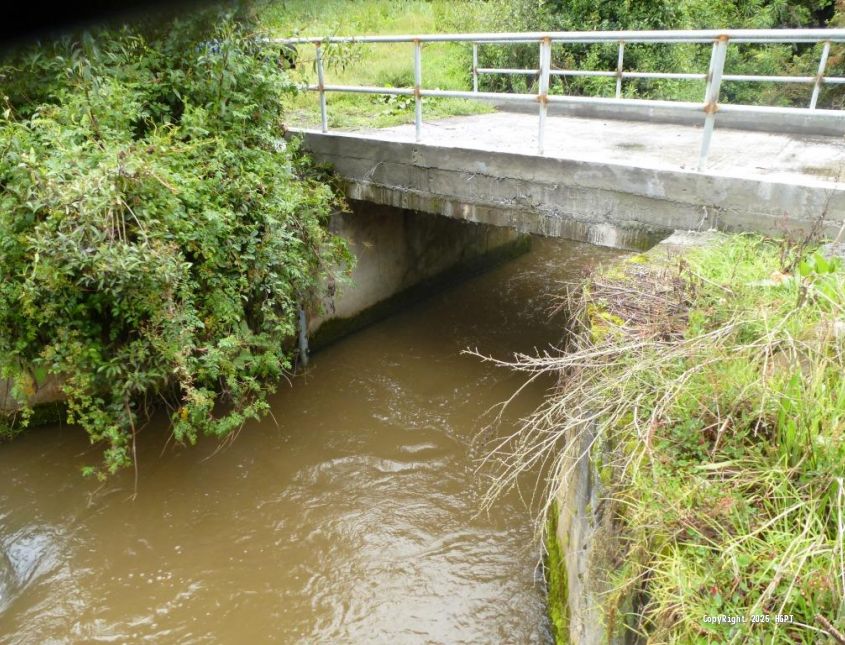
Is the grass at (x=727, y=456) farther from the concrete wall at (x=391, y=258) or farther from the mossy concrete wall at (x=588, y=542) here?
the concrete wall at (x=391, y=258)

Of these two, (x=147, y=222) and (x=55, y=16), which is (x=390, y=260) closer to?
(x=147, y=222)

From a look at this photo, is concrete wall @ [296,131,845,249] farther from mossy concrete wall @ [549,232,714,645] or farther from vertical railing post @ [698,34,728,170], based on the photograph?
mossy concrete wall @ [549,232,714,645]

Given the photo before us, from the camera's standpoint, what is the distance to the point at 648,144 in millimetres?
6727

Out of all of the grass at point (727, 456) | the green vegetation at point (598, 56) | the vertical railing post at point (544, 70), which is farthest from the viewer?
the green vegetation at point (598, 56)

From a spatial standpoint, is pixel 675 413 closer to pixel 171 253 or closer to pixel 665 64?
pixel 171 253

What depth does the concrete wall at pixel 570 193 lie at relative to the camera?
4.72 metres

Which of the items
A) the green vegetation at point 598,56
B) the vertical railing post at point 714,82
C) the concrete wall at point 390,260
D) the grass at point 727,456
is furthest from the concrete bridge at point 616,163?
the green vegetation at point 598,56

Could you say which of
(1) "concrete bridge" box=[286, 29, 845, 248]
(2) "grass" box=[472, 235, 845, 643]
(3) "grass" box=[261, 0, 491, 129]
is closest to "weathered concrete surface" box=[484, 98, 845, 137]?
(1) "concrete bridge" box=[286, 29, 845, 248]

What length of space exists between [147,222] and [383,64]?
31.6ft

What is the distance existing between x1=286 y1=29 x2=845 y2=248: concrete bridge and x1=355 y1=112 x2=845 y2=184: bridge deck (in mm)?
23

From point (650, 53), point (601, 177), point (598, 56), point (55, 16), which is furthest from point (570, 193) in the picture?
point (650, 53)

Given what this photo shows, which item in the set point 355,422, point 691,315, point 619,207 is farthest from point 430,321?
point 691,315

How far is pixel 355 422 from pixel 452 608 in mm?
2519

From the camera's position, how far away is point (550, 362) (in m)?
3.26
